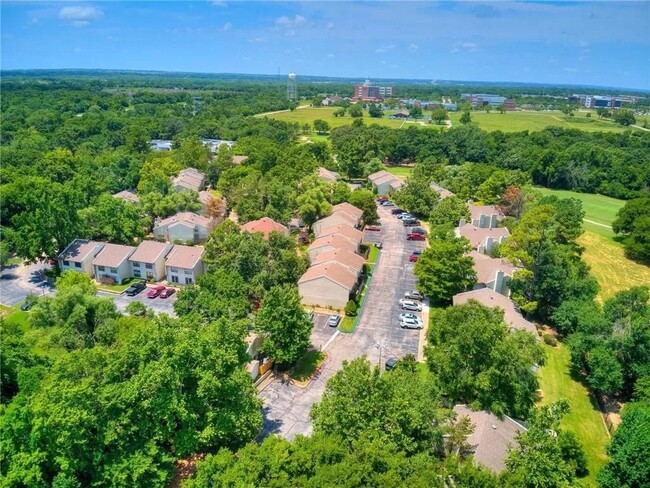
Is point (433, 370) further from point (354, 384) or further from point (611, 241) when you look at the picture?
point (611, 241)

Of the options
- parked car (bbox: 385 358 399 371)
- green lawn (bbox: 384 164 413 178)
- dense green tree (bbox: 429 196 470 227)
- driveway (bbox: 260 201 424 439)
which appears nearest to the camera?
driveway (bbox: 260 201 424 439)

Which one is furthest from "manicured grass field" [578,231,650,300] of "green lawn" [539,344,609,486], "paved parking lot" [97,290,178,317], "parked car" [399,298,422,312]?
"paved parking lot" [97,290,178,317]

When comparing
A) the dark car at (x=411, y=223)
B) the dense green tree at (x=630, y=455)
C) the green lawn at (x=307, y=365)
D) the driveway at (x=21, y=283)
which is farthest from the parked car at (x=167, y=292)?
the dense green tree at (x=630, y=455)

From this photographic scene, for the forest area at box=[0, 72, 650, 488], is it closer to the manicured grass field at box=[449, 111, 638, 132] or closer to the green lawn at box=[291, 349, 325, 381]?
the green lawn at box=[291, 349, 325, 381]

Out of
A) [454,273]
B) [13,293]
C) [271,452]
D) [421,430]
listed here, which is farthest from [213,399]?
[13,293]

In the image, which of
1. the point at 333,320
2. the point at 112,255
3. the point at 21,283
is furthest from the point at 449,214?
the point at 21,283
